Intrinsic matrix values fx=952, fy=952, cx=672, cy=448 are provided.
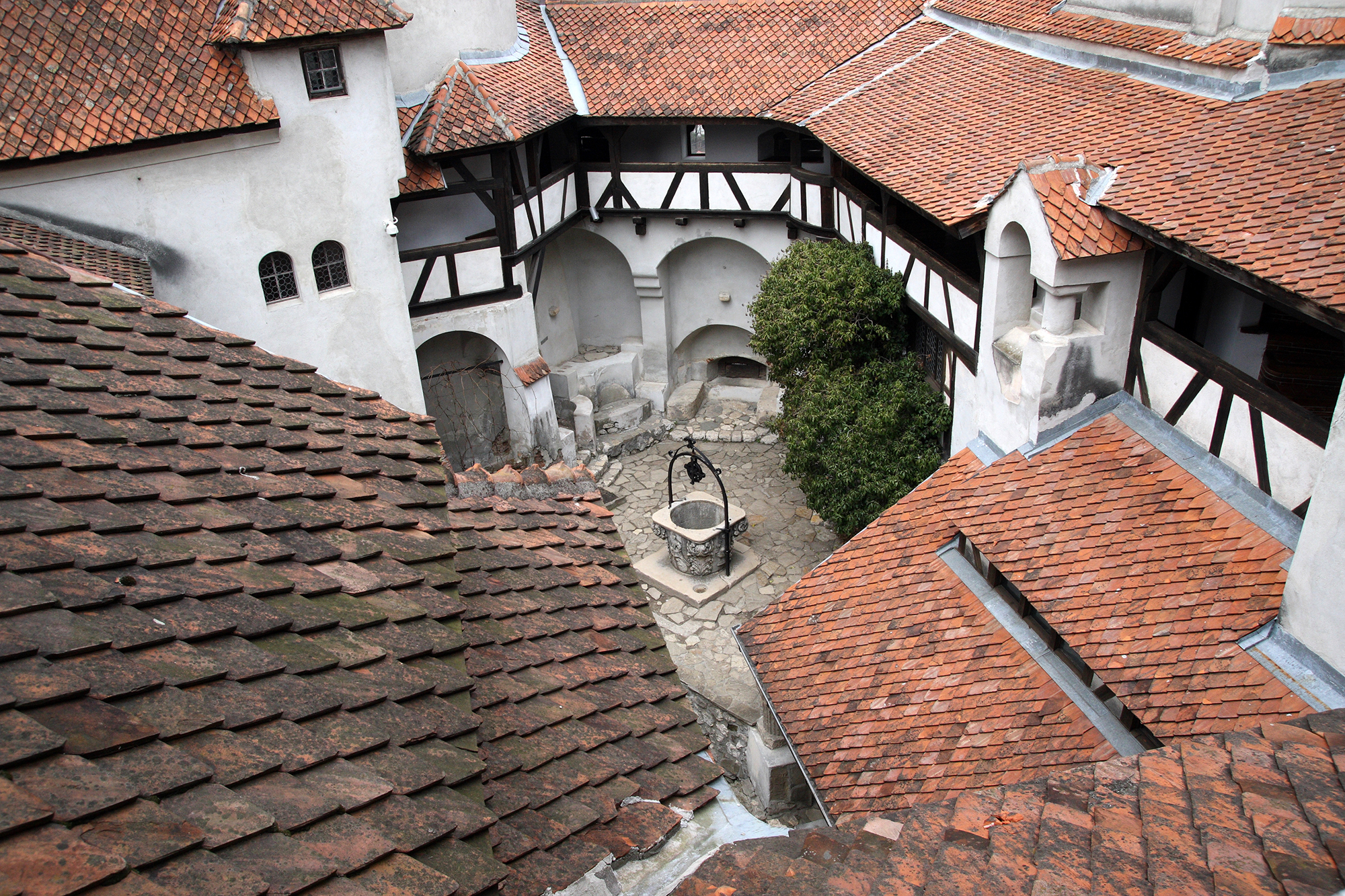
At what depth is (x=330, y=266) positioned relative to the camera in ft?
44.2

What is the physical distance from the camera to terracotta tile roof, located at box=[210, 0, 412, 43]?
11.5m

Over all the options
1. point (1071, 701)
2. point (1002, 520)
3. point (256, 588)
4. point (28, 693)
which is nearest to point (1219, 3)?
point (1002, 520)

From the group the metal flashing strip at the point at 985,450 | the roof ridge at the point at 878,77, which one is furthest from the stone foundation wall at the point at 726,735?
the roof ridge at the point at 878,77

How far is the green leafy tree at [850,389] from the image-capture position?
461 inches

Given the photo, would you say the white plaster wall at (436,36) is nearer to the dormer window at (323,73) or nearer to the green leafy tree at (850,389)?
the dormer window at (323,73)

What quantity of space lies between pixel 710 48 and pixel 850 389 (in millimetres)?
8204

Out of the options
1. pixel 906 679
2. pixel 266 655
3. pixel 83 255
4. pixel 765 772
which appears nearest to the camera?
pixel 266 655

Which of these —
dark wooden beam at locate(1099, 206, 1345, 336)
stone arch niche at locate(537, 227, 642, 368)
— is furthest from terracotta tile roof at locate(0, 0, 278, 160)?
dark wooden beam at locate(1099, 206, 1345, 336)

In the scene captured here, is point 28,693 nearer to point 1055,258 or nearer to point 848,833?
point 848,833

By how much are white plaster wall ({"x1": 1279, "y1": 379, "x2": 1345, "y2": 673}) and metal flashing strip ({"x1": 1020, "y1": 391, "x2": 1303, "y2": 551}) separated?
26 centimetres

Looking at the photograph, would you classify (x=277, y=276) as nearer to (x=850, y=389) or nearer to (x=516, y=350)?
(x=516, y=350)

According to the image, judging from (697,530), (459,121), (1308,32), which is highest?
(1308,32)

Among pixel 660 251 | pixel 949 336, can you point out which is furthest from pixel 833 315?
pixel 660 251

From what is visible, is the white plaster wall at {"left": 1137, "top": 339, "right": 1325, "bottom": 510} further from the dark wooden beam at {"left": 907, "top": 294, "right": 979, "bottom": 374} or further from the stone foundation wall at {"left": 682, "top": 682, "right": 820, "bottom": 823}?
the stone foundation wall at {"left": 682, "top": 682, "right": 820, "bottom": 823}
